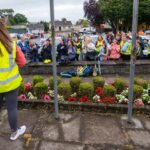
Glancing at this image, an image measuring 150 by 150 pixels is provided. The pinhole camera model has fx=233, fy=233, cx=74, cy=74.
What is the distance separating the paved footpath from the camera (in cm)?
361

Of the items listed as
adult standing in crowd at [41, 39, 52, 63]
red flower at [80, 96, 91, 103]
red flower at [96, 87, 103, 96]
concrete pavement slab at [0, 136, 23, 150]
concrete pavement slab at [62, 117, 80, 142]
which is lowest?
concrete pavement slab at [0, 136, 23, 150]

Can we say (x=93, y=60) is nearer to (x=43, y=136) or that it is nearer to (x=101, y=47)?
(x=101, y=47)

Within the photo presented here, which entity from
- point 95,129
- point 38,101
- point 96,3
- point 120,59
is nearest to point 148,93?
point 95,129

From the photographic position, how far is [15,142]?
12.1ft

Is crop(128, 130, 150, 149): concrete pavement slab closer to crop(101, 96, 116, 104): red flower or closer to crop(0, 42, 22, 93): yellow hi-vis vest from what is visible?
crop(101, 96, 116, 104): red flower

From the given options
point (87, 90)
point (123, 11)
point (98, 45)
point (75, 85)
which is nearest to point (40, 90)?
point (75, 85)

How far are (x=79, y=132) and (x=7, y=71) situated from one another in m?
1.63

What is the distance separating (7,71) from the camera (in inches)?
129

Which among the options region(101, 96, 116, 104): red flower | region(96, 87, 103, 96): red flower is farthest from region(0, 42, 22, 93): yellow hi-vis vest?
region(96, 87, 103, 96): red flower

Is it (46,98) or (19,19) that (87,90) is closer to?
(46,98)

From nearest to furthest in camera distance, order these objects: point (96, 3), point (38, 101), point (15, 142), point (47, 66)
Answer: point (15, 142) < point (38, 101) < point (47, 66) < point (96, 3)

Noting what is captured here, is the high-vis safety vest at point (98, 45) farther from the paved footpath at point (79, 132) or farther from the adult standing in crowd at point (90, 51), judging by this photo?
the paved footpath at point (79, 132)

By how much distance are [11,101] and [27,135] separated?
2.45ft

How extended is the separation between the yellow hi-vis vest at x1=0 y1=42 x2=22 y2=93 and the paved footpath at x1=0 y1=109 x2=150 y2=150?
0.97 m
